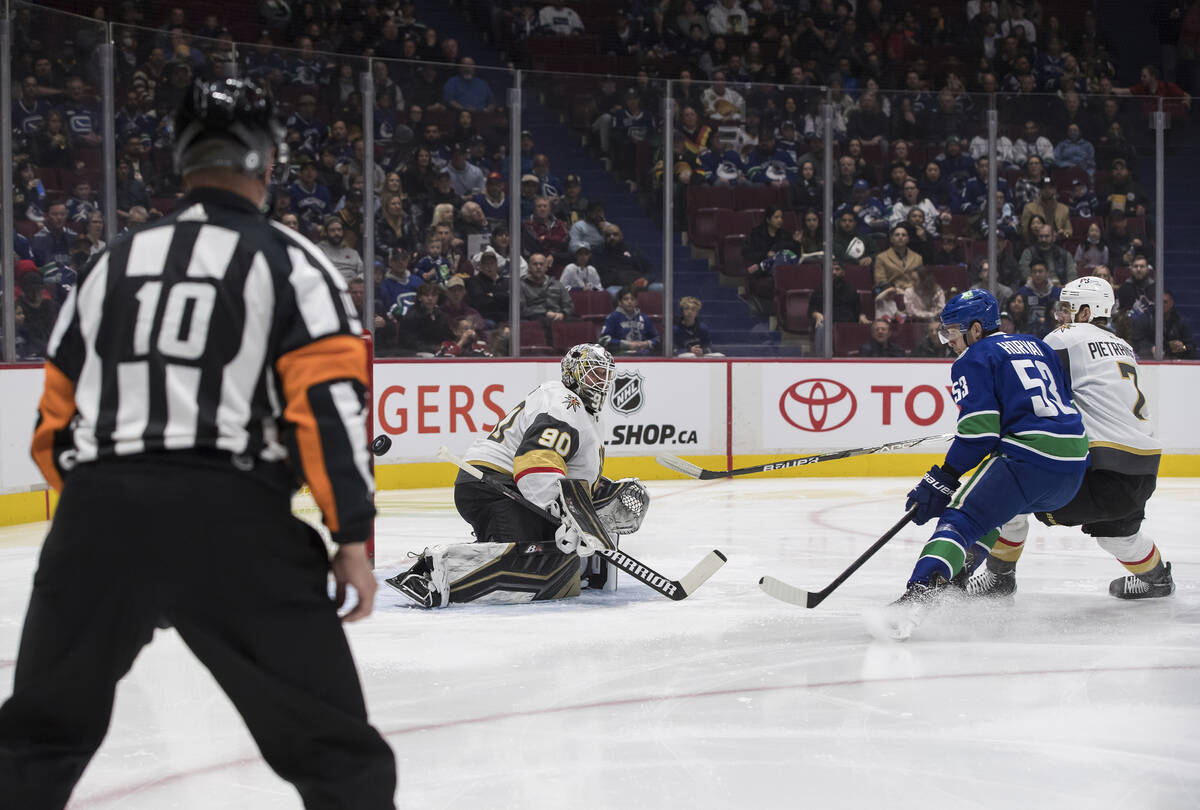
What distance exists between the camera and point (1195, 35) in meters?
11.7

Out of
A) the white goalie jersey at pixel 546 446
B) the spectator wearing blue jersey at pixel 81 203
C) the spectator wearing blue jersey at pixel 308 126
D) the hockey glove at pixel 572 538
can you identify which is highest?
the spectator wearing blue jersey at pixel 308 126

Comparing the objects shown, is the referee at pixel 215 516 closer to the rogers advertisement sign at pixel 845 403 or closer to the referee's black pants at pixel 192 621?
the referee's black pants at pixel 192 621

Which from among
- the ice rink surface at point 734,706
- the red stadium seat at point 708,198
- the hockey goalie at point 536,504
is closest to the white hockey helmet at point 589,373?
the hockey goalie at point 536,504

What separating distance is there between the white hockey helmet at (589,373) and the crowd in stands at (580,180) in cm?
306

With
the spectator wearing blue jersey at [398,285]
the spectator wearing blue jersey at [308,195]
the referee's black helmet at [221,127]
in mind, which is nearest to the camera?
the referee's black helmet at [221,127]

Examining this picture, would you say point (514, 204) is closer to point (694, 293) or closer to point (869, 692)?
point (694, 293)

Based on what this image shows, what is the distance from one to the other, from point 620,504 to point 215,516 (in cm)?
339

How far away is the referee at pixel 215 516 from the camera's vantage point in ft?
4.91

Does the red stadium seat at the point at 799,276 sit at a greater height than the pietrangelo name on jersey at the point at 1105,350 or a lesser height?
greater

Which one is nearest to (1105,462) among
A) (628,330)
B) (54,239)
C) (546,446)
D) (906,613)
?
(906,613)

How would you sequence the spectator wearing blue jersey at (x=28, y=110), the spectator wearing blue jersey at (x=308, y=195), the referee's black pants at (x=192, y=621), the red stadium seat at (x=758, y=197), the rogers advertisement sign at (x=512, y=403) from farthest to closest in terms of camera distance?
the red stadium seat at (x=758, y=197) → the rogers advertisement sign at (x=512, y=403) → the spectator wearing blue jersey at (x=308, y=195) → the spectator wearing blue jersey at (x=28, y=110) → the referee's black pants at (x=192, y=621)

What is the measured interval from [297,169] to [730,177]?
2.73m

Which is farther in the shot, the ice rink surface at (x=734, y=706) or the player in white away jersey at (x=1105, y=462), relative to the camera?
the player in white away jersey at (x=1105, y=462)

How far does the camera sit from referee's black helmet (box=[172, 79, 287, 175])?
1614 millimetres
